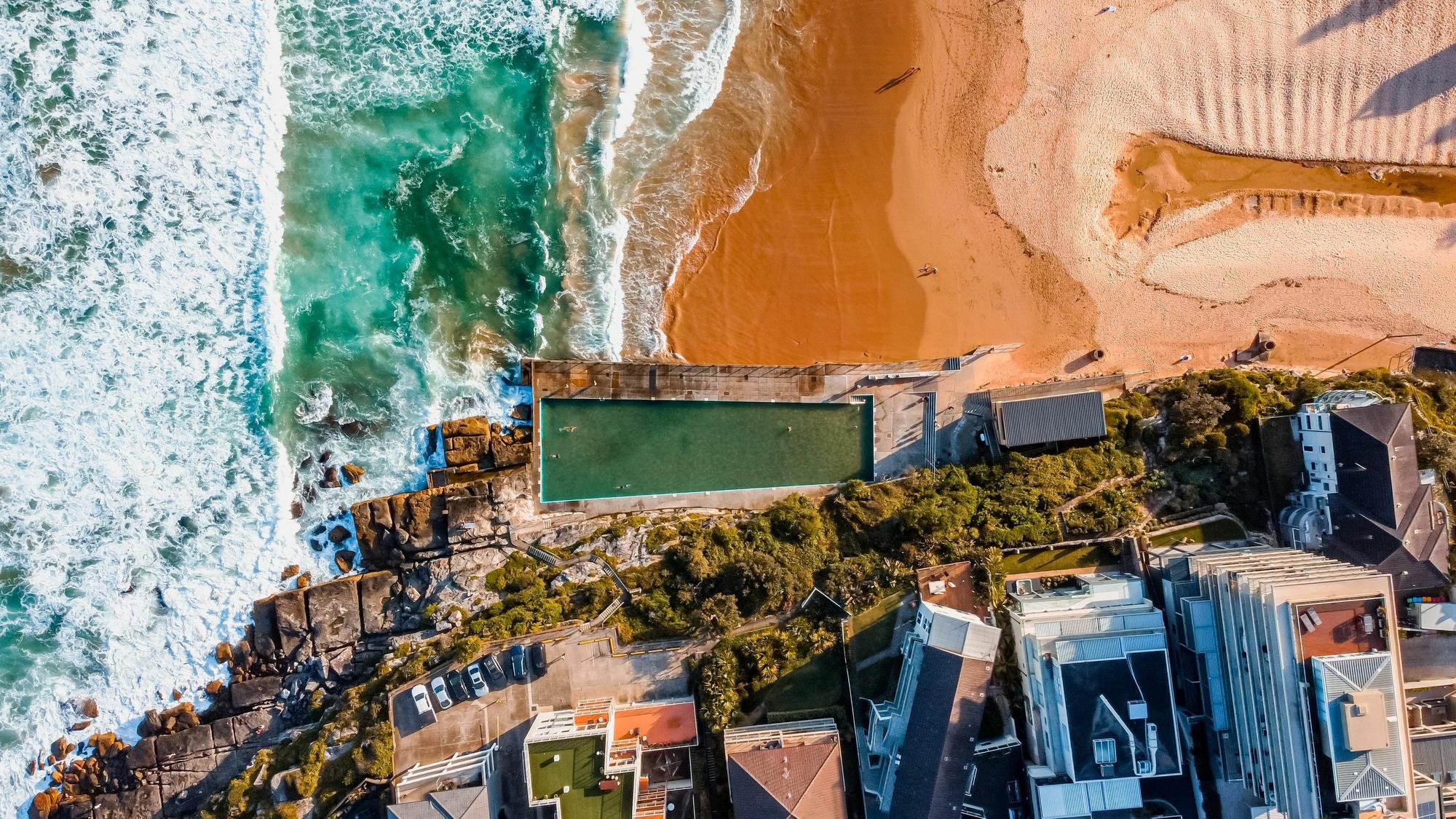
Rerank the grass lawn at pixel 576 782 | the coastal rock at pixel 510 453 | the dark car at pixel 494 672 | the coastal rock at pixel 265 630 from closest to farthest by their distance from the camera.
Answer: the grass lawn at pixel 576 782
the dark car at pixel 494 672
the coastal rock at pixel 265 630
the coastal rock at pixel 510 453

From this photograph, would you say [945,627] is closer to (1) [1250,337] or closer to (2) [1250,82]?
(1) [1250,337]

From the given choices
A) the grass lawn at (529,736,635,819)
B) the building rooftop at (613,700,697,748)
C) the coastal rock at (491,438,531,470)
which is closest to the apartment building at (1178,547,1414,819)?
Result: the building rooftop at (613,700,697,748)

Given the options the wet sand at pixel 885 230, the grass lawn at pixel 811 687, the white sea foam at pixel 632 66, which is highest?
the white sea foam at pixel 632 66

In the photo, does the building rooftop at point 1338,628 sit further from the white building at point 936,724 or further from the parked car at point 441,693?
the parked car at point 441,693

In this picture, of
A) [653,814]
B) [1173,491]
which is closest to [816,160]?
[1173,491]

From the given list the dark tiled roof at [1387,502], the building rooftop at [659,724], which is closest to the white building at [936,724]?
the building rooftop at [659,724]

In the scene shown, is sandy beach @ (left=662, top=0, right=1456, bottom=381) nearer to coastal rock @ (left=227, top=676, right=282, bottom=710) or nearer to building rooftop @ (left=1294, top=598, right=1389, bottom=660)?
building rooftop @ (left=1294, top=598, right=1389, bottom=660)

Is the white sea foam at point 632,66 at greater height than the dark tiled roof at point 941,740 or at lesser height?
greater
